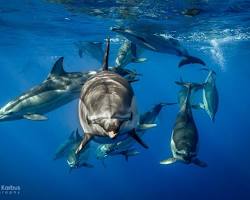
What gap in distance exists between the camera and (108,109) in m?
3.58

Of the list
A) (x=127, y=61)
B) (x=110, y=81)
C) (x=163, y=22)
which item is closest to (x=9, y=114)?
(x=127, y=61)

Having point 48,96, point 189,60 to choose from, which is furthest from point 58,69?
point 189,60

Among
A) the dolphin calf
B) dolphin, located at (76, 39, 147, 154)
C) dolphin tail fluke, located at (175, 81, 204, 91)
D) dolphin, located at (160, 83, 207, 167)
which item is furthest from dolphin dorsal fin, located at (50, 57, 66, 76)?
Answer: dolphin, located at (76, 39, 147, 154)

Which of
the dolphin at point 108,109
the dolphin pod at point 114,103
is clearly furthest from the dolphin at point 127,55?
the dolphin at point 108,109

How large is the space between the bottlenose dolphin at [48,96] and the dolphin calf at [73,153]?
1463 millimetres

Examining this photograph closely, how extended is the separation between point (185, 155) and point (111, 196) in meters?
32.0

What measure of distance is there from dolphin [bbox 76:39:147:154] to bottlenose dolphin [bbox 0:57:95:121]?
4.89 m

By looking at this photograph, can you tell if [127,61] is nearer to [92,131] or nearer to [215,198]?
[92,131]

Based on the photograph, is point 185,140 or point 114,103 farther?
point 185,140

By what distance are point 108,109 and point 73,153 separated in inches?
315

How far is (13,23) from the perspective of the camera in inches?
855

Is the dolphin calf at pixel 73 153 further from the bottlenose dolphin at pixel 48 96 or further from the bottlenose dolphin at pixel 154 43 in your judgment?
the bottlenose dolphin at pixel 154 43

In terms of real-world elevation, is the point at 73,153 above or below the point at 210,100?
below

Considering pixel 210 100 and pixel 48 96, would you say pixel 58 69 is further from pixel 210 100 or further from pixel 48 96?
pixel 210 100
